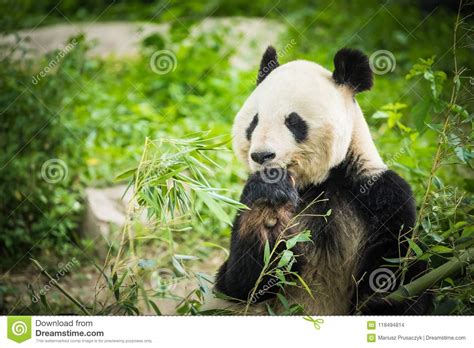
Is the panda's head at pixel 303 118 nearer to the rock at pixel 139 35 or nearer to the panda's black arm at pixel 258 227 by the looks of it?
the panda's black arm at pixel 258 227

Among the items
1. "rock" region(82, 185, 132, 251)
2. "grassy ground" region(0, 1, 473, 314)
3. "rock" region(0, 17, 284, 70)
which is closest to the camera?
"grassy ground" region(0, 1, 473, 314)

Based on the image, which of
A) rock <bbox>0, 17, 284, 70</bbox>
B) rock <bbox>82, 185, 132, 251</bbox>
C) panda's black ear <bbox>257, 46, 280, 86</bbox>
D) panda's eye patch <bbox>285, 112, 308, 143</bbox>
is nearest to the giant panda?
panda's eye patch <bbox>285, 112, 308, 143</bbox>

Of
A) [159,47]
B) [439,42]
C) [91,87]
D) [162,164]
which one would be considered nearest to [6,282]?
[162,164]

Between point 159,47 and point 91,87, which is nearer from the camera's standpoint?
point 91,87

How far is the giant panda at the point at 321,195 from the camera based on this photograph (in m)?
2.41

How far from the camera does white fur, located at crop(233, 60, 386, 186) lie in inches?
94.5

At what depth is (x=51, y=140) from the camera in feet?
14.3

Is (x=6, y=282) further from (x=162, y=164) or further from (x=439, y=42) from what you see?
(x=439, y=42)

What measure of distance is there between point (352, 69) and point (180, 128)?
8.34 feet

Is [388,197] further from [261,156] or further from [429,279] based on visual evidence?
[261,156]

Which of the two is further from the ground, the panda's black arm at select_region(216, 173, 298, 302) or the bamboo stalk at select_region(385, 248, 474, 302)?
the panda's black arm at select_region(216, 173, 298, 302)

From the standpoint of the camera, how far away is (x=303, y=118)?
7.96ft
